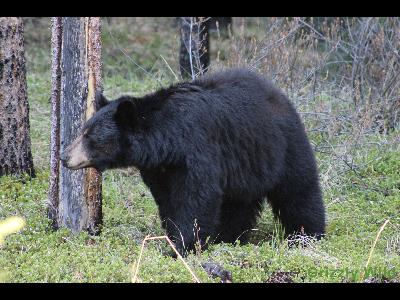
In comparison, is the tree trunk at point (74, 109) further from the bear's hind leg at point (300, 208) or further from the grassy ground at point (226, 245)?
the bear's hind leg at point (300, 208)

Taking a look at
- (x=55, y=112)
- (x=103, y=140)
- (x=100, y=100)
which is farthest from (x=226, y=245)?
(x=55, y=112)

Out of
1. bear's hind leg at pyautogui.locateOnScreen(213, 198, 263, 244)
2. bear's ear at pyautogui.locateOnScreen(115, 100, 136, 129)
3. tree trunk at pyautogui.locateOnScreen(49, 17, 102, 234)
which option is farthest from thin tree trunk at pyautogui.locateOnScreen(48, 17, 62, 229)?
bear's hind leg at pyautogui.locateOnScreen(213, 198, 263, 244)

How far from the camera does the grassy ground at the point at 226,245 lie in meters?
5.28

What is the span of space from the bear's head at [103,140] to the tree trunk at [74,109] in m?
0.35

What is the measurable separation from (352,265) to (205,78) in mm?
2219

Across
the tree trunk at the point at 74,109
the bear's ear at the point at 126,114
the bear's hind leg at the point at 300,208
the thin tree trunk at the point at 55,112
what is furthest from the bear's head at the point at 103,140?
the bear's hind leg at the point at 300,208

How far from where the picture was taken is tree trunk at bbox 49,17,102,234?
6203 millimetres

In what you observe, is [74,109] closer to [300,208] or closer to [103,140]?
[103,140]

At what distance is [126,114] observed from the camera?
5.89 meters

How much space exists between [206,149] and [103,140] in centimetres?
88

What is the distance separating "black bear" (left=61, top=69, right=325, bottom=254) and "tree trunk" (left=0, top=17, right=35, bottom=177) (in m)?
2.45
